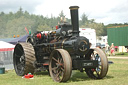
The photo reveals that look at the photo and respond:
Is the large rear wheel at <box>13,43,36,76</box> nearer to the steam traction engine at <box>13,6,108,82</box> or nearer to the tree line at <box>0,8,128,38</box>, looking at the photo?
the steam traction engine at <box>13,6,108,82</box>

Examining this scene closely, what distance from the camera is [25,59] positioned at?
1125cm

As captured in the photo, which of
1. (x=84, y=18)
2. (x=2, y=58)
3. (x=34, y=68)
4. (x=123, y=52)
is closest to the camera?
(x=34, y=68)

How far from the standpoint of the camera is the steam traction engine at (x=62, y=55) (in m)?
9.43

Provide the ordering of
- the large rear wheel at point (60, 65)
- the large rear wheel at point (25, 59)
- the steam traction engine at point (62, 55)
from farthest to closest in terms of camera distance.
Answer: the large rear wheel at point (25, 59), the steam traction engine at point (62, 55), the large rear wheel at point (60, 65)

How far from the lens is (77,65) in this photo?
9.42 metres

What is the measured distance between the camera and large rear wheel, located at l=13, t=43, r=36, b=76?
11281 mm

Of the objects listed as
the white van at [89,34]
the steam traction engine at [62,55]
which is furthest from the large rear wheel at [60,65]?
the white van at [89,34]

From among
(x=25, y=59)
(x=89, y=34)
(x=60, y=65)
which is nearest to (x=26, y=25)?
(x=89, y=34)

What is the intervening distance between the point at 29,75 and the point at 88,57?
2.62m

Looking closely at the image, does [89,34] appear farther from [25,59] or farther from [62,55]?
[62,55]

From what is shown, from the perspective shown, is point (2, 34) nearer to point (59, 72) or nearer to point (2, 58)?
point (2, 58)

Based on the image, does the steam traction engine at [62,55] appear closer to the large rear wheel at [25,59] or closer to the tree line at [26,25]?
the large rear wheel at [25,59]

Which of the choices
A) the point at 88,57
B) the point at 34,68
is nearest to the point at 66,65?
the point at 88,57

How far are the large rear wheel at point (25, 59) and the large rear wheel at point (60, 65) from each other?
1655 mm
